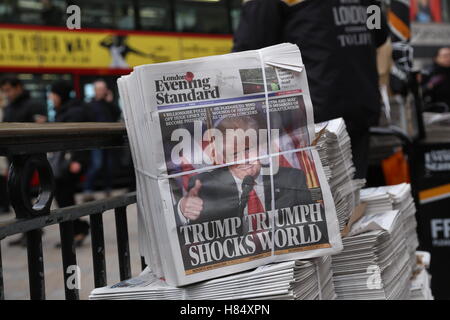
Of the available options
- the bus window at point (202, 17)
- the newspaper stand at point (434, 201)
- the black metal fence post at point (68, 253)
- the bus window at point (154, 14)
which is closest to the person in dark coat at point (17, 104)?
the bus window at point (154, 14)

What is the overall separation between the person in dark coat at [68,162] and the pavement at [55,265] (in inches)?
13.7

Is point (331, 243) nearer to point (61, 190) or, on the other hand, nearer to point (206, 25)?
point (61, 190)

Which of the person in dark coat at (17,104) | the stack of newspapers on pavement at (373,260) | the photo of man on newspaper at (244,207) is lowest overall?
the stack of newspapers on pavement at (373,260)

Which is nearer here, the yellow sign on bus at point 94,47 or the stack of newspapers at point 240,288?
the stack of newspapers at point 240,288

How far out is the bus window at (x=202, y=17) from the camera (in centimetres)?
1168

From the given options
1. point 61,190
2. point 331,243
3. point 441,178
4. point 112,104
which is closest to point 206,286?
point 331,243

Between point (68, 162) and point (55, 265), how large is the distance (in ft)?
6.30

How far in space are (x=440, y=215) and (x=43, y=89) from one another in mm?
8190

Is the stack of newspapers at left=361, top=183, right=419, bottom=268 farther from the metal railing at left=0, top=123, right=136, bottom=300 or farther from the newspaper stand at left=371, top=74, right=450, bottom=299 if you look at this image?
the newspaper stand at left=371, top=74, right=450, bottom=299

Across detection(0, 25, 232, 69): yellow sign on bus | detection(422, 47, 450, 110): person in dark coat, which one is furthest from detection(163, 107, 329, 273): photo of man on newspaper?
detection(0, 25, 232, 69): yellow sign on bus

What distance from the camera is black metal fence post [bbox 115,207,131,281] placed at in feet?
6.54

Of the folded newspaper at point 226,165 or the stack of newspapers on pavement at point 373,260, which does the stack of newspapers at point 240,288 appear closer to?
the folded newspaper at point 226,165

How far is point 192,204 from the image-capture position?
62.3 inches

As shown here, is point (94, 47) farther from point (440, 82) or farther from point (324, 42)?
point (324, 42)
